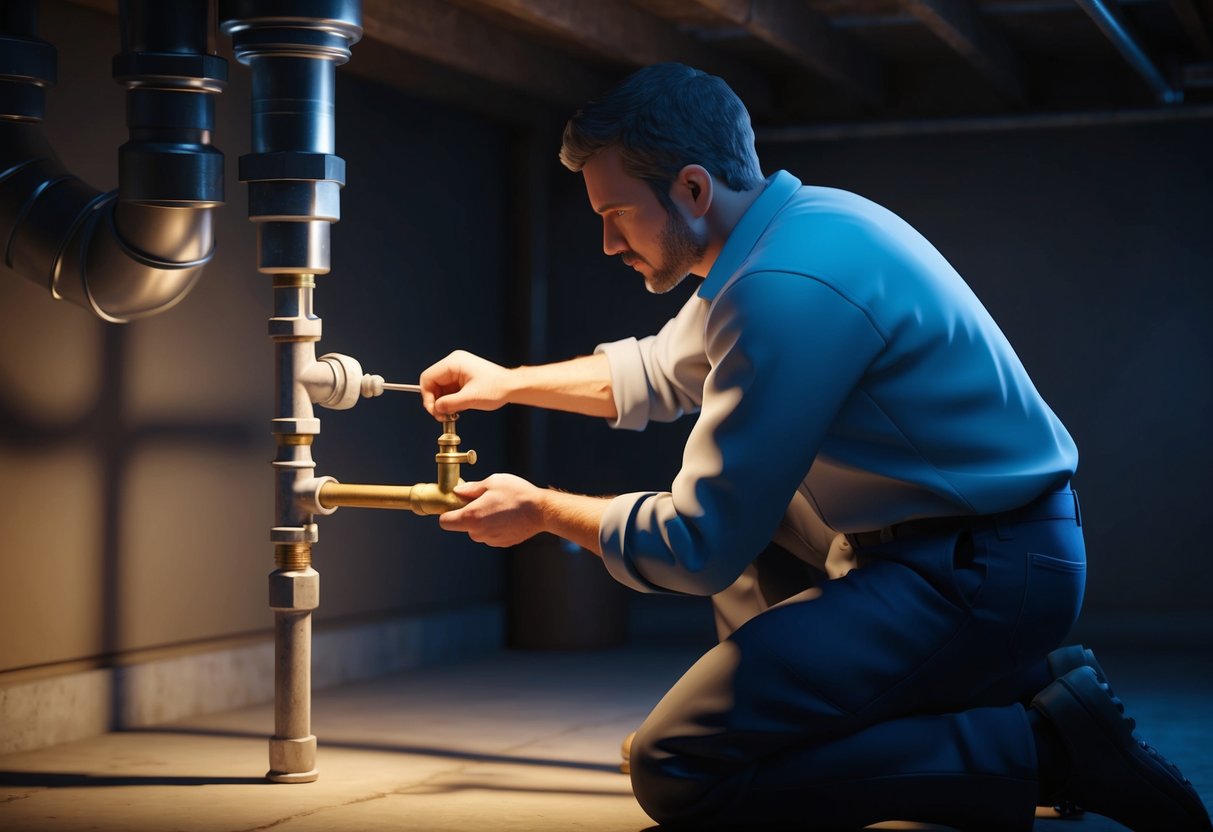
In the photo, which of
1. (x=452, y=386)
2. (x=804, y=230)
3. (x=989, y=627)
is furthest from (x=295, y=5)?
(x=989, y=627)

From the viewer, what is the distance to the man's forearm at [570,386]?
9.21 feet

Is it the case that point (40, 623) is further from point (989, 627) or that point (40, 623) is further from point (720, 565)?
point (989, 627)

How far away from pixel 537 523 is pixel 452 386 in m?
0.65

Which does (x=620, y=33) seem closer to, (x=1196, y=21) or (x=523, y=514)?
(x=1196, y=21)

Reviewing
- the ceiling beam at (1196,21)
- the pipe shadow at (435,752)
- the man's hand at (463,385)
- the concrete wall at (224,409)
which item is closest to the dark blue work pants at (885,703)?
the man's hand at (463,385)

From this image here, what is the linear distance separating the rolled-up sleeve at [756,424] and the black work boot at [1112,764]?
50 centimetres

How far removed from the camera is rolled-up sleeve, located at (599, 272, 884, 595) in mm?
2062

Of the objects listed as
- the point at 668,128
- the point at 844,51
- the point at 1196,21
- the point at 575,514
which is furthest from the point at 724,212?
the point at 844,51

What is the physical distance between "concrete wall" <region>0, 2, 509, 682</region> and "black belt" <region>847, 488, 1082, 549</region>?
1989 mm

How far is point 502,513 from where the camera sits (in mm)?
2188

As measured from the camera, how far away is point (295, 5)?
9.19 feet

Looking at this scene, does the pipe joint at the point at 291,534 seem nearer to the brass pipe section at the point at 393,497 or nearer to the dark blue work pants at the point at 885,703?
the brass pipe section at the point at 393,497

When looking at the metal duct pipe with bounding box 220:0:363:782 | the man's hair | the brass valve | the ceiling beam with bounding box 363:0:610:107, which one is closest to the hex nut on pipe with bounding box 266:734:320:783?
the metal duct pipe with bounding box 220:0:363:782

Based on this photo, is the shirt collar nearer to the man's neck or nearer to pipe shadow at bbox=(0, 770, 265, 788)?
the man's neck
